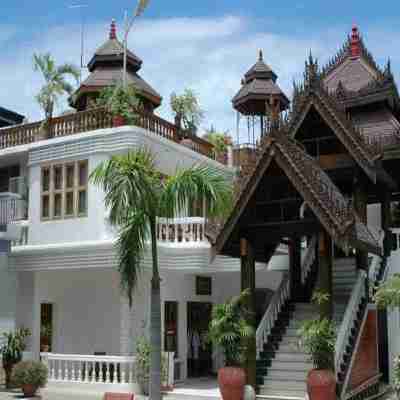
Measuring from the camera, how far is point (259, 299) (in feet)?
77.4

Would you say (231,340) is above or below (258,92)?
below

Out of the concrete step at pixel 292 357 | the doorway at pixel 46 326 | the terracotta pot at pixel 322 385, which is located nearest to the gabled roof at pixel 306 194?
the terracotta pot at pixel 322 385

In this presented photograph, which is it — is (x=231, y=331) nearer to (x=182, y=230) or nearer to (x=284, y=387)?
(x=284, y=387)

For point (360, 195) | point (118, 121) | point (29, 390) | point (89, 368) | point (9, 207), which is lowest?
point (29, 390)

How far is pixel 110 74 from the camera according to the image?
26.7 metres

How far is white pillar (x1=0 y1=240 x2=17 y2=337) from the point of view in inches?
790

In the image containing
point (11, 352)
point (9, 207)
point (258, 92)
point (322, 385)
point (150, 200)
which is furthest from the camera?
point (258, 92)

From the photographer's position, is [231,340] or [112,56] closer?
[231,340]

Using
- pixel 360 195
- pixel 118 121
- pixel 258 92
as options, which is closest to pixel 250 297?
pixel 360 195

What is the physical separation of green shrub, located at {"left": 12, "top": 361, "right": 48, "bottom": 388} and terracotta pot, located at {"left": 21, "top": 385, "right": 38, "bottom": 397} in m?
0.08

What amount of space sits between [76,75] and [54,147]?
3694 mm

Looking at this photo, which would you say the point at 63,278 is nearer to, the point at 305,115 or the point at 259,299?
the point at 259,299

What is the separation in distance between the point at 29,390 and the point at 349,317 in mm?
7592

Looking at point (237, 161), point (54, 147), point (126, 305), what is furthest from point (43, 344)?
point (237, 161)
